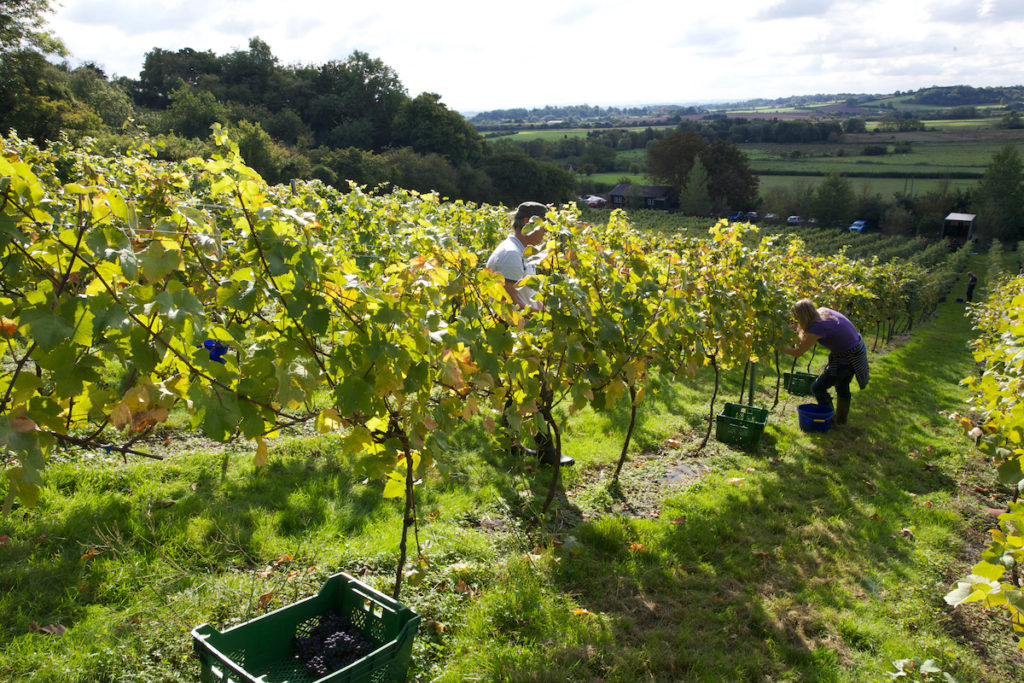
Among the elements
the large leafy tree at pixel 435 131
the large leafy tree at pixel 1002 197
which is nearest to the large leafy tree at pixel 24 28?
the large leafy tree at pixel 435 131

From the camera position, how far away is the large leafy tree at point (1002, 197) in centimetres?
5397

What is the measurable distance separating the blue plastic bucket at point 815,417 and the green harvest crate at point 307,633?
235 inches

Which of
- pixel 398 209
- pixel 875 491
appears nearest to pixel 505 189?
pixel 398 209

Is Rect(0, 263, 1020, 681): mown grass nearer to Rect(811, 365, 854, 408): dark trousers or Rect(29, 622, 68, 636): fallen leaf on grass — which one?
Rect(29, 622, 68, 636): fallen leaf on grass

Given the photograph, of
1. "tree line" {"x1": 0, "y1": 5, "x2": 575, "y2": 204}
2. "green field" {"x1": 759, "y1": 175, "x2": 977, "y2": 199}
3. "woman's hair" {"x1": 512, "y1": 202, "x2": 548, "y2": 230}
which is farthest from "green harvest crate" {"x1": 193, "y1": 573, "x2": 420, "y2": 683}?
"green field" {"x1": 759, "y1": 175, "x2": 977, "y2": 199}

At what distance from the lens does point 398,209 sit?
832cm

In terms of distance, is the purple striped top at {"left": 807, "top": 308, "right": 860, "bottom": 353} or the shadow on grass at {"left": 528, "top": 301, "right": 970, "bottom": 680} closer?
the shadow on grass at {"left": 528, "top": 301, "right": 970, "bottom": 680}

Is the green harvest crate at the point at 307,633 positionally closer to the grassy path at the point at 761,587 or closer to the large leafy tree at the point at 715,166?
the grassy path at the point at 761,587

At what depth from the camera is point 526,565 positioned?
12.2 ft

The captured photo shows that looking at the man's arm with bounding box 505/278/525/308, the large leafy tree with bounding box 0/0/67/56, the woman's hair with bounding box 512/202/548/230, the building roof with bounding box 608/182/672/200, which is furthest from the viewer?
the building roof with bounding box 608/182/672/200

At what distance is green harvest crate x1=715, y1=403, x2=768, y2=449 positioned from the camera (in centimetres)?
643

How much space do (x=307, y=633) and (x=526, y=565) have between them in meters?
1.36

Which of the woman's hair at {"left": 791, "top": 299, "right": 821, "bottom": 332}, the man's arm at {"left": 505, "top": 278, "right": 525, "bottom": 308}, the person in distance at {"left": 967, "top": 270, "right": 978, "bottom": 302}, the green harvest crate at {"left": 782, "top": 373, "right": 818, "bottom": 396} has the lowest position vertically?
the person in distance at {"left": 967, "top": 270, "right": 978, "bottom": 302}

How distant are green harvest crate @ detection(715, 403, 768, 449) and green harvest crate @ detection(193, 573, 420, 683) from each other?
15.5 feet
